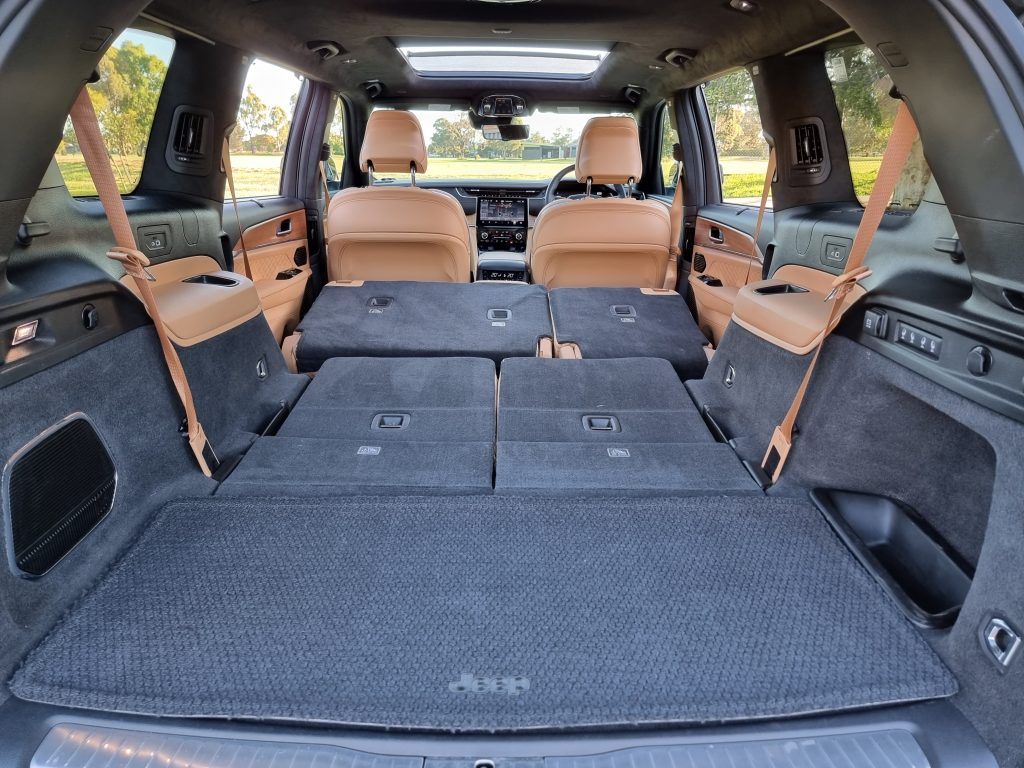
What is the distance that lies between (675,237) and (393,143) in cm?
179

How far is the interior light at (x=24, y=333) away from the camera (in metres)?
1.09

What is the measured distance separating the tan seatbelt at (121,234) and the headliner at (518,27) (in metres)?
1.03

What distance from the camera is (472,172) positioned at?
16.7 ft

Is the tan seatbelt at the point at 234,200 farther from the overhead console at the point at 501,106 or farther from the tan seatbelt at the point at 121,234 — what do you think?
the overhead console at the point at 501,106

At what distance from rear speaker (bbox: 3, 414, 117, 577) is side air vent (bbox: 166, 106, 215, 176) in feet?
5.10

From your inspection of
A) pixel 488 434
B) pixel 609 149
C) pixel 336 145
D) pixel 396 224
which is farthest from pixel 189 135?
pixel 609 149

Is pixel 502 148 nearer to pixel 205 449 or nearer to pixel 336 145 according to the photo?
pixel 336 145

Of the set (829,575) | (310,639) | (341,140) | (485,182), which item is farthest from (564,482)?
(485,182)

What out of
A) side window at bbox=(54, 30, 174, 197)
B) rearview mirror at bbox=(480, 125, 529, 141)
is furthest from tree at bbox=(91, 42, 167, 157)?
rearview mirror at bbox=(480, 125, 529, 141)

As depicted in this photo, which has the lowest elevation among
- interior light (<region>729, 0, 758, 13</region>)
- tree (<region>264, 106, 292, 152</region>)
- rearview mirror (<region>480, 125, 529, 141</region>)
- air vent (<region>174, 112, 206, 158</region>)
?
air vent (<region>174, 112, 206, 158</region>)

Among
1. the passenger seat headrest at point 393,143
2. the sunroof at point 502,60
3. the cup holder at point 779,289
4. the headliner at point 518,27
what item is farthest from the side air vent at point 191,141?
the cup holder at point 779,289

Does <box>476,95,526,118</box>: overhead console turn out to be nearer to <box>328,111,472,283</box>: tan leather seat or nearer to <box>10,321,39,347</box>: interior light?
<box>328,111,472,283</box>: tan leather seat

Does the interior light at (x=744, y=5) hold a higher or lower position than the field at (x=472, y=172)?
higher

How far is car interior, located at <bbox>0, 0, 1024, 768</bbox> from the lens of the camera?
90 centimetres
